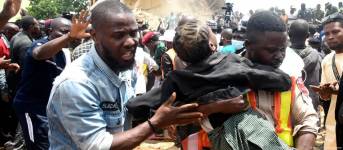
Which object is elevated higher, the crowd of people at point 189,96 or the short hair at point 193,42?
the short hair at point 193,42

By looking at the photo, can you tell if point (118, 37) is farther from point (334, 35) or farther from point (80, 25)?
point (334, 35)

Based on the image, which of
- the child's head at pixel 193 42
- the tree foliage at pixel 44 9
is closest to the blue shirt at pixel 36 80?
the child's head at pixel 193 42

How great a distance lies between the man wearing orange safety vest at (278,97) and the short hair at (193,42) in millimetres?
267

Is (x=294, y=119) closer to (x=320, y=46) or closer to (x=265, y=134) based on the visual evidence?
(x=265, y=134)

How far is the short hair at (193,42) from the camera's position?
7.18ft

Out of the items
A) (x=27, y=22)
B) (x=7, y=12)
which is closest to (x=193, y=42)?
(x=7, y=12)

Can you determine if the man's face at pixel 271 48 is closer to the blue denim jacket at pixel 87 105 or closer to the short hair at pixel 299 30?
the blue denim jacket at pixel 87 105

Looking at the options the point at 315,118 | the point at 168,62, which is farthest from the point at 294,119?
the point at 168,62

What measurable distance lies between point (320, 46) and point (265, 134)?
22.8 feet

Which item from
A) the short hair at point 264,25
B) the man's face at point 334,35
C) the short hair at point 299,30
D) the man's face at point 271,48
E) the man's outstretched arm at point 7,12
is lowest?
the short hair at point 299,30

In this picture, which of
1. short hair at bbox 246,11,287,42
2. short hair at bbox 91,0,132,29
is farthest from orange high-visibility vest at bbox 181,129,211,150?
short hair at bbox 91,0,132,29

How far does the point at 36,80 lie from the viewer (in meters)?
Answer: 4.08

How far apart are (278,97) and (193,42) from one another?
0.51 m

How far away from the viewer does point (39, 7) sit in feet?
140
